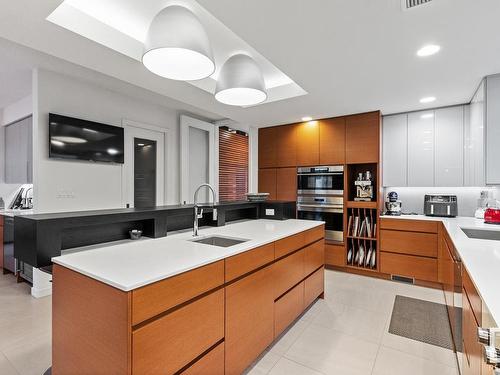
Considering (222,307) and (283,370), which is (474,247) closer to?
(283,370)

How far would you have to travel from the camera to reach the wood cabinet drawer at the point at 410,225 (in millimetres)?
3512

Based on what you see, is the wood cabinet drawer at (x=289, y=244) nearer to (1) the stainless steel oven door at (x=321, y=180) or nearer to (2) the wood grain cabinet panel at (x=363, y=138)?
(1) the stainless steel oven door at (x=321, y=180)

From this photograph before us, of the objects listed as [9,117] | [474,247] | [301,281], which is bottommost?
[301,281]

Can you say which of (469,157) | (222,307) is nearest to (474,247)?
(222,307)

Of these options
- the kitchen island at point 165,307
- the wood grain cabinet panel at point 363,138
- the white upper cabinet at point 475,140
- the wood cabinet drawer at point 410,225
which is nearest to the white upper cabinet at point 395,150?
the wood grain cabinet panel at point 363,138

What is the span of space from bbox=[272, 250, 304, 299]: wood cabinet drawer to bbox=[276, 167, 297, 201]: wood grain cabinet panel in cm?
210

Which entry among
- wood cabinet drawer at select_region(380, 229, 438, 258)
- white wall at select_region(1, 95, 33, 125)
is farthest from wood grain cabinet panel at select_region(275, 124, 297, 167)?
white wall at select_region(1, 95, 33, 125)

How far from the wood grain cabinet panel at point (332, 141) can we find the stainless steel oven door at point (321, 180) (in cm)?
14

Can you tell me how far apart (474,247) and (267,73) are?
8.83ft

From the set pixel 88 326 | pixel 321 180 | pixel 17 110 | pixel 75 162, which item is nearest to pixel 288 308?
pixel 88 326

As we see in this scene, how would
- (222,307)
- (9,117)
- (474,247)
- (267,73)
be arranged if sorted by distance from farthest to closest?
(9,117), (267,73), (474,247), (222,307)

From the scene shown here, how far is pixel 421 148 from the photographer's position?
3803 mm

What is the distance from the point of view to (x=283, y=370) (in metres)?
1.95

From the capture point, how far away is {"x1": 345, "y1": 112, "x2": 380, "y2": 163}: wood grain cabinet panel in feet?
12.7
